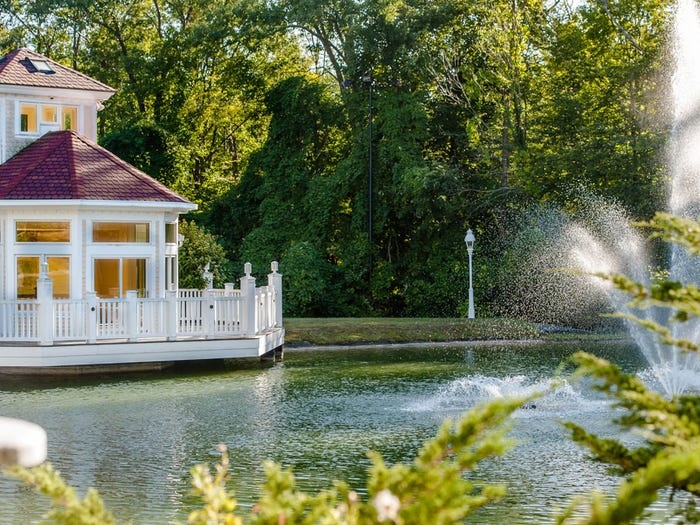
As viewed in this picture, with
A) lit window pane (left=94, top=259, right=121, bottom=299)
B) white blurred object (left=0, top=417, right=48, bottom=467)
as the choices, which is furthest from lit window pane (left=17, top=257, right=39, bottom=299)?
white blurred object (left=0, top=417, right=48, bottom=467)

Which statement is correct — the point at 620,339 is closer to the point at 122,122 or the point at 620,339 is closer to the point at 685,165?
the point at 685,165

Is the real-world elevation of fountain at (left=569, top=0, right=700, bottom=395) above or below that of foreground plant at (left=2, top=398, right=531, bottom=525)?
above

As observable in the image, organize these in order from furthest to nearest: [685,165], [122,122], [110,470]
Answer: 1. [122,122]
2. [685,165]
3. [110,470]

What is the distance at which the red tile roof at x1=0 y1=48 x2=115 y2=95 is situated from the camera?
22922 millimetres

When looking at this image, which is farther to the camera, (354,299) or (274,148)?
(274,148)

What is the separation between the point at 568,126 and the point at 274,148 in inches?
397

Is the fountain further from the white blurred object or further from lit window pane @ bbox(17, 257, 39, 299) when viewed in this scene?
the white blurred object

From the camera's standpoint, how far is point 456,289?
31609 mm

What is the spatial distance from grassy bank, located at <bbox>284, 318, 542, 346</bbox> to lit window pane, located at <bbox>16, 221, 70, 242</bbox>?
5796 millimetres

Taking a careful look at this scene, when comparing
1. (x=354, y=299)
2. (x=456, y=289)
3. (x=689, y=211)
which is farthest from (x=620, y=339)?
(x=354, y=299)

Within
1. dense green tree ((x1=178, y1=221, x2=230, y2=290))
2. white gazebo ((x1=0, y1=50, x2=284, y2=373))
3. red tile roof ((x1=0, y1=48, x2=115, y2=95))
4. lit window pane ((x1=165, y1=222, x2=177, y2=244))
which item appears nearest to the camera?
white gazebo ((x1=0, y1=50, x2=284, y2=373))

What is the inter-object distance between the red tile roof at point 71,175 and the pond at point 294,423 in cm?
387

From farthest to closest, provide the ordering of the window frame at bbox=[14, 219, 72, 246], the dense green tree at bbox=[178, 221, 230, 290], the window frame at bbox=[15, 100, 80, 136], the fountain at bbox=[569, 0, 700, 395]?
the fountain at bbox=[569, 0, 700, 395] < the dense green tree at bbox=[178, 221, 230, 290] < the window frame at bbox=[15, 100, 80, 136] < the window frame at bbox=[14, 219, 72, 246]

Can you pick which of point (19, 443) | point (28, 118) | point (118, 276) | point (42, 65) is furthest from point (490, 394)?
point (19, 443)
